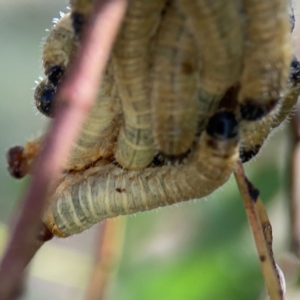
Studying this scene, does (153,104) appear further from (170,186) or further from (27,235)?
(27,235)

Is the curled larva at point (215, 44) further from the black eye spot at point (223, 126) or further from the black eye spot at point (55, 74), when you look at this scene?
the black eye spot at point (55, 74)

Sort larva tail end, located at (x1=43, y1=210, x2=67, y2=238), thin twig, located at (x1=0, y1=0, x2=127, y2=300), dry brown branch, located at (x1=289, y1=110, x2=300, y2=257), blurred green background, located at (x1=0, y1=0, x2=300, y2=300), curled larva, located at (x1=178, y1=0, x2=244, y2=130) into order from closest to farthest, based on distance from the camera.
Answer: thin twig, located at (x1=0, y1=0, x2=127, y2=300)
curled larva, located at (x1=178, y1=0, x2=244, y2=130)
larva tail end, located at (x1=43, y1=210, x2=67, y2=238)
dry brown branch, located at (x1=289, y1=110, x2=300, y2=257)
blurred green background, located at (x1=0, y1=0, x2=300, y2=300)

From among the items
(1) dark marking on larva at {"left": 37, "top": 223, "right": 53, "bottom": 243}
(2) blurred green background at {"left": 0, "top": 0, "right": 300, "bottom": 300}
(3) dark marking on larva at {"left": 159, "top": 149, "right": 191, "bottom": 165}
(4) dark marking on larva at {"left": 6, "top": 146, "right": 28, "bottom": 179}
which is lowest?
(2) blurred green background at {"left": 0, "top": 0, "right": 300, "bottom": 300}

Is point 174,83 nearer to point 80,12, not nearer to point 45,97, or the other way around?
point 80,12

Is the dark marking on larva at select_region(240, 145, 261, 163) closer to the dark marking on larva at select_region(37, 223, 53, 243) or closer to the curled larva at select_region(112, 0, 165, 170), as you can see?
the curled larva at select_region(112, 0, 165, 170)

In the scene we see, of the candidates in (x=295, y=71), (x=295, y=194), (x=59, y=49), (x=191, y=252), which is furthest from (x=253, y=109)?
(x=191, y=252)

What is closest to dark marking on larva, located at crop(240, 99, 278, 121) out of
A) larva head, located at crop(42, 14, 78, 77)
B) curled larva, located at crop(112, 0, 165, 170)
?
curled larva, located at crop(112, 0, 165, 170)
